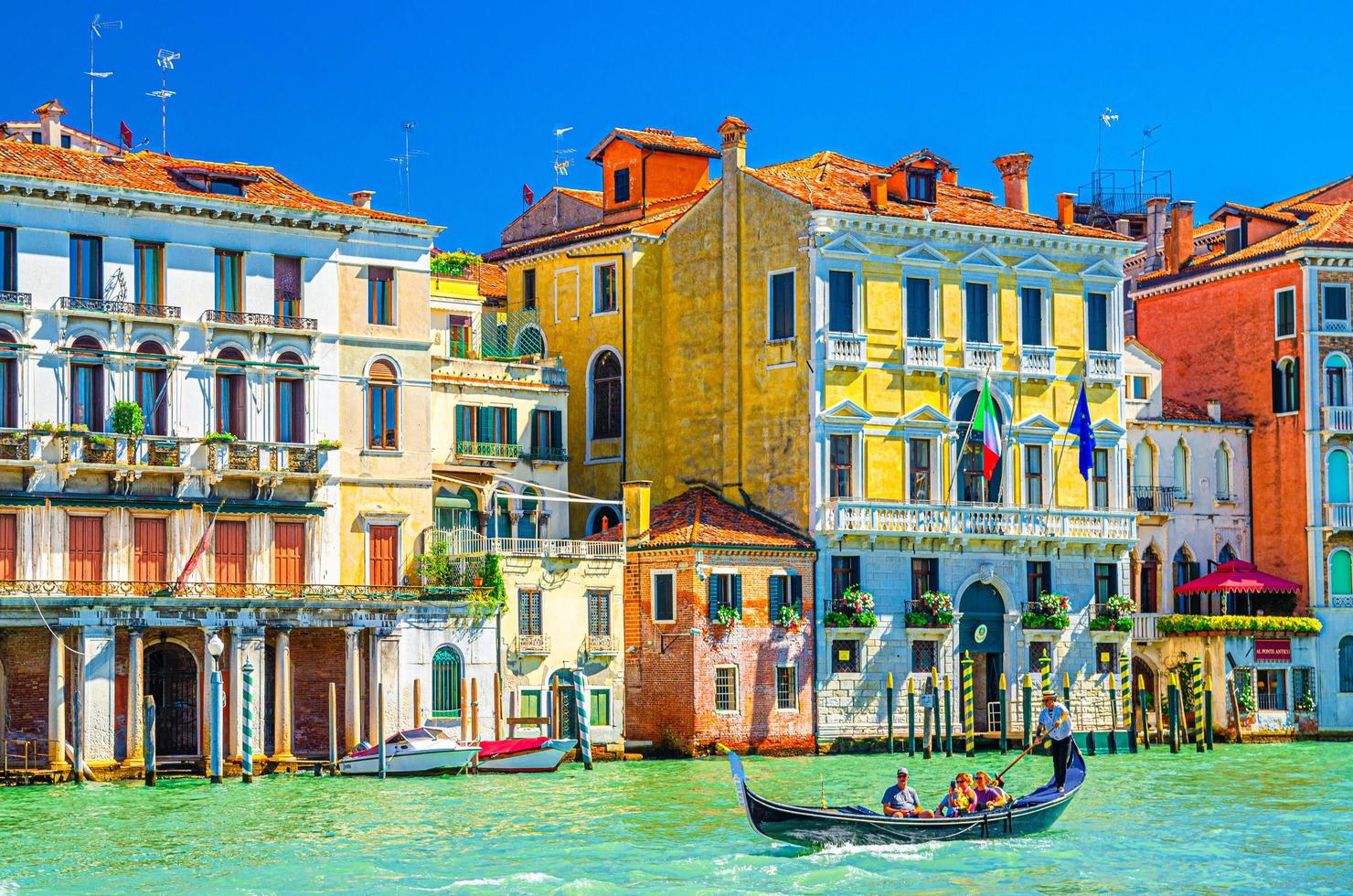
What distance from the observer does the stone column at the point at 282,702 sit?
48906 millimetres

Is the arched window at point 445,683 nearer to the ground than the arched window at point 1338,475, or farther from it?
nearer to the ground

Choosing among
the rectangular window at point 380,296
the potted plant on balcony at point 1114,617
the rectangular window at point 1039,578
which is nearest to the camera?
the rectangular window at point 380,296

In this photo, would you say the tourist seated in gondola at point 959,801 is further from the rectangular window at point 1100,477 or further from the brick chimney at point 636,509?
the rectangular window at point 1100,477

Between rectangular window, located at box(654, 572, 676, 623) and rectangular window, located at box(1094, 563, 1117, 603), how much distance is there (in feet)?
38.5

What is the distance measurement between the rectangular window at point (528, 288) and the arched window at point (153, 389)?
50.3 ft

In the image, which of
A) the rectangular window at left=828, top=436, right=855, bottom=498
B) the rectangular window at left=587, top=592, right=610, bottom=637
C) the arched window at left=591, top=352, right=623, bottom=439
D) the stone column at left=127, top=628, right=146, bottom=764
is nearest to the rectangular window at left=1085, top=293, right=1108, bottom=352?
the rectangular window at left=828, top=436, right=855, bottom=498

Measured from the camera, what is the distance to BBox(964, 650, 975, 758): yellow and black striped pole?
180 feet

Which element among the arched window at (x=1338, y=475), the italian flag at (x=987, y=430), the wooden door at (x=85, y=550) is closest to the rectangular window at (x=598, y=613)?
the italian flag at (x=987, y=430)

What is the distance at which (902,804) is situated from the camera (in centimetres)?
3884

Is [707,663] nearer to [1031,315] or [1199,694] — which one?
[1199,694]

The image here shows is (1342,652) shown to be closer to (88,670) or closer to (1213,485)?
(1213,485)

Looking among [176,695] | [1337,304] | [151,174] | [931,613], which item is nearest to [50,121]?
[151,174]

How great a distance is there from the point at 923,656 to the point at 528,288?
1452cm

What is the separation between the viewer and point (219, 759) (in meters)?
46.6
